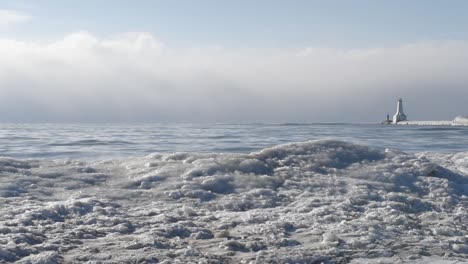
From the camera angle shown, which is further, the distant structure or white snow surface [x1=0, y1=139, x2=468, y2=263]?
the distant structure

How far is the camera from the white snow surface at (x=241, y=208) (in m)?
4.65

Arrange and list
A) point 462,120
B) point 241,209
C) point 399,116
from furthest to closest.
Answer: point 399,116, point 462,120, point 241,209

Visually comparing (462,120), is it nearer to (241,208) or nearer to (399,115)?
(399,115)

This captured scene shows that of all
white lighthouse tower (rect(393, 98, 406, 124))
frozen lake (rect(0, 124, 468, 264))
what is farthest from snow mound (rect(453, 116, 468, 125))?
frozen lake (rect(0, 124, 468, 264))

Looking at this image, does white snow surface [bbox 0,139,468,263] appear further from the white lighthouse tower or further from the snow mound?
the white lighthouse tower

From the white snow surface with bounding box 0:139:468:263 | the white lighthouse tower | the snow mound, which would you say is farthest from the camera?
the white lighthouse tower

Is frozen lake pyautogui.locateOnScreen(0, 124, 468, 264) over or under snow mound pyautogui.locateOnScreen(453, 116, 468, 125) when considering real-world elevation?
under

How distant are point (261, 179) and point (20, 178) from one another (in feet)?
11.3

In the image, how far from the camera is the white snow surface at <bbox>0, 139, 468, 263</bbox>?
15.3 ft

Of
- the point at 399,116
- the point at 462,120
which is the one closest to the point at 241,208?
the point at 462,120

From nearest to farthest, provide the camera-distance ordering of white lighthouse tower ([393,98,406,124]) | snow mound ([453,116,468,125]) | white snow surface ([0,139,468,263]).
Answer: white snow surface ([0,139,468,263]) < snow mound ([453,116,468,125]) < white lighthouse tower ([393,98,406,124])

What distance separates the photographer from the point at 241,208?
624 centimetres

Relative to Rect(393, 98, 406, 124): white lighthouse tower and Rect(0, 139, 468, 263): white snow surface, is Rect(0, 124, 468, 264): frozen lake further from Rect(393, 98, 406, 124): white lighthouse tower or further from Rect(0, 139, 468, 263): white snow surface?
Rect(393, 98, 406, 124): white lighthouse tower

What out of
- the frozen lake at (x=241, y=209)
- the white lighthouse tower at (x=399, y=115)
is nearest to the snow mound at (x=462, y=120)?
the white lighthouse tower at (x=399, y=115)
